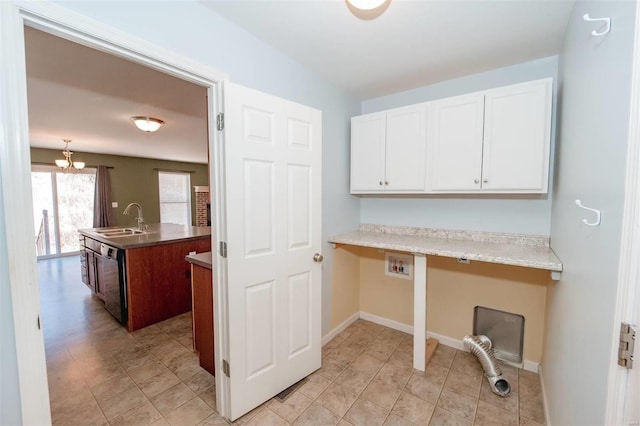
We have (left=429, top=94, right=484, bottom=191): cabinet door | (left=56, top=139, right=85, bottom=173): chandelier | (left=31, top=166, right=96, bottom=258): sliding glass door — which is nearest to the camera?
(left=429, top=94, right=484, bottom=191): cabinet door

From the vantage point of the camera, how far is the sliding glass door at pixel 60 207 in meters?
5.79

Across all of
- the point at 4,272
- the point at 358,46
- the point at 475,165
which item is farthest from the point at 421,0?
the point at 4,272

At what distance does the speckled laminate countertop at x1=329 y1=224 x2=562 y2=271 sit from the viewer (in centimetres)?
171

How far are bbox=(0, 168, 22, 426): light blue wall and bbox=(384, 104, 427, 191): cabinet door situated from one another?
2.29m

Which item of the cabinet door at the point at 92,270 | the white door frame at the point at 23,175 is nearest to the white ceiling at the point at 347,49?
the white door frame at the point at 23,175

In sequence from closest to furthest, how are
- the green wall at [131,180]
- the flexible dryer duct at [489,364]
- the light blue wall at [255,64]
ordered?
the light blue wall at [255,64] < the flexible dryer duct at [489,364] < the green wall at [131,180]

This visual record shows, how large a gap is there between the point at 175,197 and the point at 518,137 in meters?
8.18

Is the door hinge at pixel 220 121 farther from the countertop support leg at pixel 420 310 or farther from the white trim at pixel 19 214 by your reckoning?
the countertop support leg at pixel 420 310

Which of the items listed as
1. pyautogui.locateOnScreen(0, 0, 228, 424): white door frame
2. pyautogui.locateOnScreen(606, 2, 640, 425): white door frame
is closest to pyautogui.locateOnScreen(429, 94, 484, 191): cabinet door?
pyautogui.locateOnScreen(606, 2, 640, 425): white door frame

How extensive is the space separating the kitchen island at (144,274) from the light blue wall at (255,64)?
184cm

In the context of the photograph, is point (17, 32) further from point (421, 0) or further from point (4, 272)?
point (421, 0)

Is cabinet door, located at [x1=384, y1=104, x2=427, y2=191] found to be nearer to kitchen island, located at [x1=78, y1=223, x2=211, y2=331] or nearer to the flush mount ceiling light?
the flush mount ceiling light

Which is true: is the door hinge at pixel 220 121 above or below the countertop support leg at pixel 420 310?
above

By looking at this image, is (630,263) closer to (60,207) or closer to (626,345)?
(626,345)
